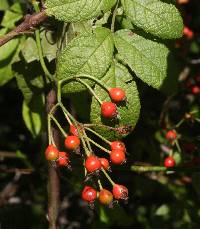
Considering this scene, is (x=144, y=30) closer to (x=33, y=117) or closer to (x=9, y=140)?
(x=33, y=117)

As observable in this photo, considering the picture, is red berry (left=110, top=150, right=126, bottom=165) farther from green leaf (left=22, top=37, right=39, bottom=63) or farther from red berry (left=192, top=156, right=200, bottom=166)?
red berry (left=192, top=156, right=200, bottom=166)

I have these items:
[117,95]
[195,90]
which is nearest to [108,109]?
[117,95]

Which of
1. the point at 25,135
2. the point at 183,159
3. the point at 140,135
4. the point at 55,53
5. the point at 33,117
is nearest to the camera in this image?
the point at 55,53

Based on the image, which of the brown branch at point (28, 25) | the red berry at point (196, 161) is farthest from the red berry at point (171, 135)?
the brown branch at point (28, 25)

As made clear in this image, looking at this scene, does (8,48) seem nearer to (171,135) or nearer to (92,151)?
(92,151)

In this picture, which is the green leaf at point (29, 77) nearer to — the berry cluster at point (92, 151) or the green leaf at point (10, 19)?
the green leaf at point (10, 19)

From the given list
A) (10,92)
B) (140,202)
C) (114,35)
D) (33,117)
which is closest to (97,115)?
(114,35)
